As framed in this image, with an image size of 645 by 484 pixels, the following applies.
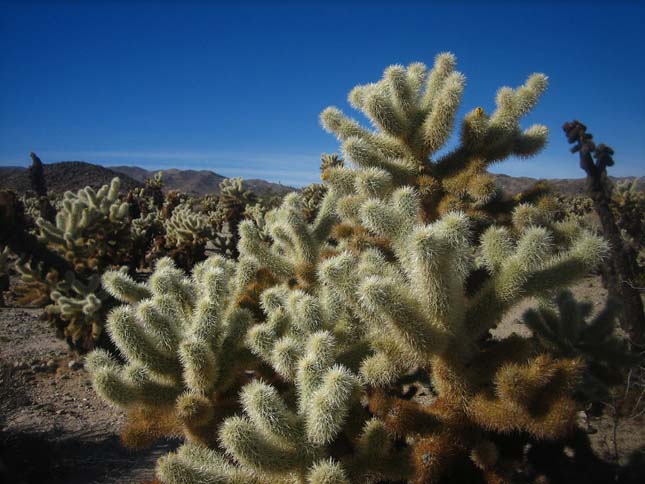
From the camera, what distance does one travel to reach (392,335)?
2.09m

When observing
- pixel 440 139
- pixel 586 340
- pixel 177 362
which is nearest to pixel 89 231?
pixel 177 362

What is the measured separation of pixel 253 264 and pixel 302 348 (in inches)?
42.8

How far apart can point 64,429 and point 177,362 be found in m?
3.55

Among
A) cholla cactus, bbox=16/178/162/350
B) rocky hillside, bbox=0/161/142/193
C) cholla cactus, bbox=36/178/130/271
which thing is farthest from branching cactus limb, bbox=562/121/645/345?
rocky hillside, bbox=0/161/142/193

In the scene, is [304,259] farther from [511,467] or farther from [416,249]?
[511,467]

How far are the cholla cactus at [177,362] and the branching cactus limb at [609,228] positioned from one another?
5823 millimetres

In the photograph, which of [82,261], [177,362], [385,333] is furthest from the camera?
[82,261]

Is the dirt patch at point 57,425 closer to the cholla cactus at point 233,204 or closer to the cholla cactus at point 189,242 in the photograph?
the cholla cactus at point 189,242

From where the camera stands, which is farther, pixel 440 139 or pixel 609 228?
pixel 609 228

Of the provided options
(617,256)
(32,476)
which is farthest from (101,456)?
(617,256)

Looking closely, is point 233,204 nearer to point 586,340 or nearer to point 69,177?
point 586,340

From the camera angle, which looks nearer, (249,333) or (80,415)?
(249,333)

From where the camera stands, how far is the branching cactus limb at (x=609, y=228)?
6.48 meters

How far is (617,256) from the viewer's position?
693cm
